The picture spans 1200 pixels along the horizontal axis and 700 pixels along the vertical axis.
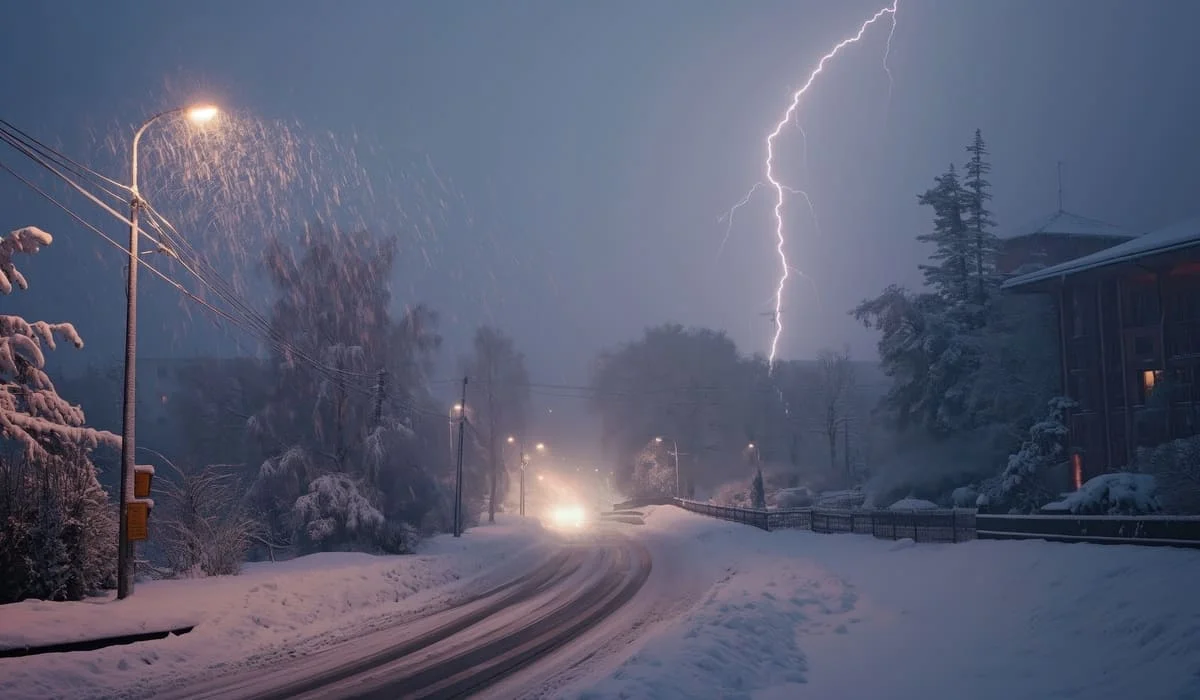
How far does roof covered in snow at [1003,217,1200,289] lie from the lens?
35.2 meters

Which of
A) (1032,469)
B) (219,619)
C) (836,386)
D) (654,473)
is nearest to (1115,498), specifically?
(1032,469)

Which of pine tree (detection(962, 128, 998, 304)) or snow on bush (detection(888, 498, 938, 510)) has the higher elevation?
pine tree (detection(962, 128, 998, 304))

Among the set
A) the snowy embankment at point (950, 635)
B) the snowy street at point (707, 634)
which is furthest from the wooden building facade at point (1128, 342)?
the snowy embankment at point (950, 635)

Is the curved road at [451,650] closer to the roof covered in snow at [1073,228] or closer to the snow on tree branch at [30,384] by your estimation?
the snow on tree branch at [30,384]

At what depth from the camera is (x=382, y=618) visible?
18.2 meters

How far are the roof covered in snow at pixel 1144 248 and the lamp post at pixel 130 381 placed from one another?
118ft

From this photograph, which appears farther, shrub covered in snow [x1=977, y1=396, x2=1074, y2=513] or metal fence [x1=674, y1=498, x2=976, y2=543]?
shrub covered in snow [x1=977, y1=396, x2=1074, y2=513]

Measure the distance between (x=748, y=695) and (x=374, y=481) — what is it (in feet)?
92.6

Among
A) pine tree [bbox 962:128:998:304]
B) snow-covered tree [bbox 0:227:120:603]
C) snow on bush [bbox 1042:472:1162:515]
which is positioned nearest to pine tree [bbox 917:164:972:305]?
pine tree [bbox 962:128:998:304]

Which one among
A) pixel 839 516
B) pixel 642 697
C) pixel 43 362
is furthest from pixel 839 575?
pixel 43 362

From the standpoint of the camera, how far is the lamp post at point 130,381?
15.9 metres

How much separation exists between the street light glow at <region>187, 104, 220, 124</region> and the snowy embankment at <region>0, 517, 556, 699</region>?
352 inches

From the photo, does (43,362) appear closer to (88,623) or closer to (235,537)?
(235,537)

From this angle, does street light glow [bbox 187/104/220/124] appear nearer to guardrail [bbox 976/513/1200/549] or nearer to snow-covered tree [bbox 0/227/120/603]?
snow-covered tree [bbox 0/227/120/603]
